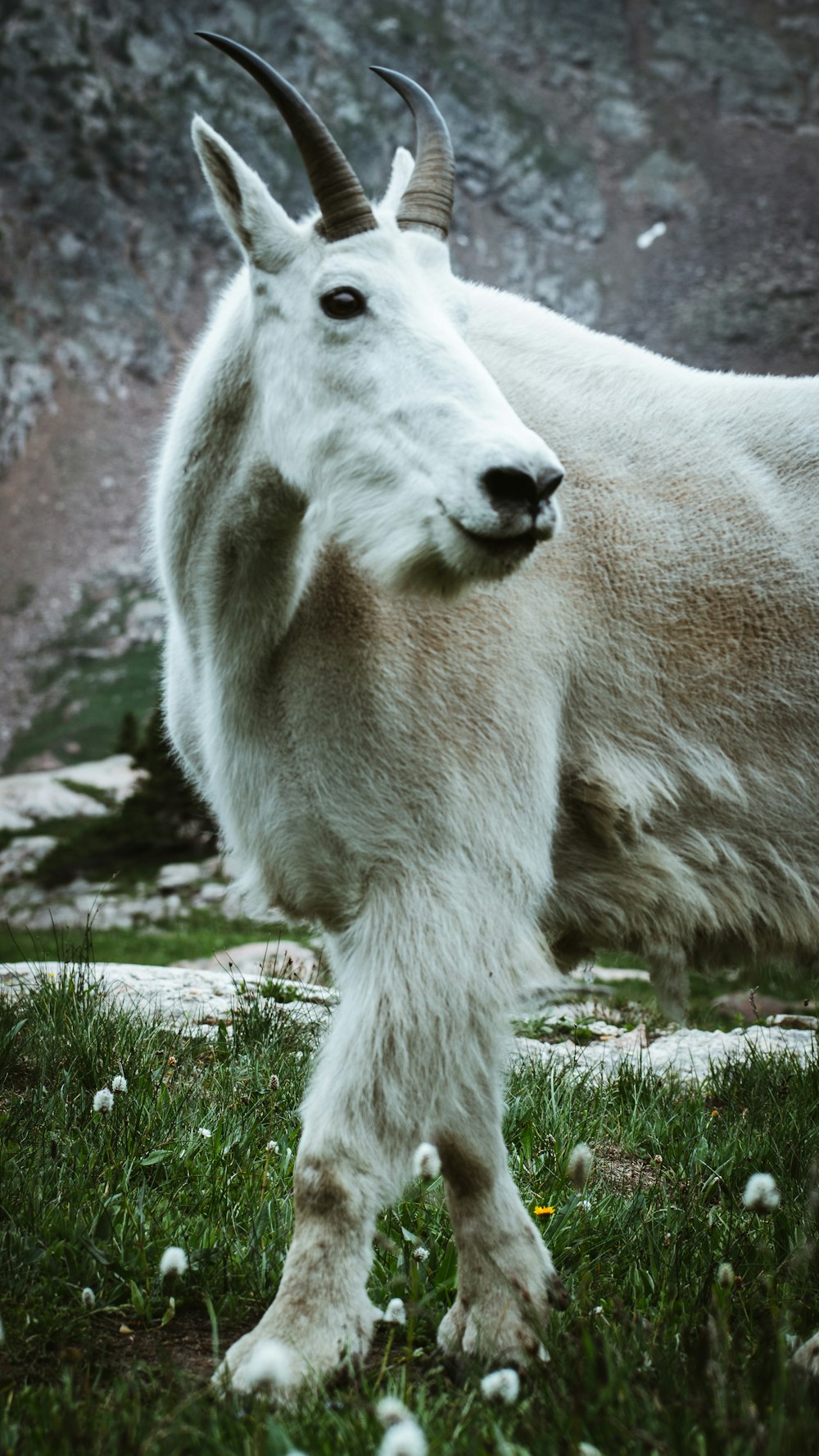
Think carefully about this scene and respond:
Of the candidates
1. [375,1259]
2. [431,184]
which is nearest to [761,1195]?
[375,1259]

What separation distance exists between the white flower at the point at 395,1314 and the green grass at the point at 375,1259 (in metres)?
0.04

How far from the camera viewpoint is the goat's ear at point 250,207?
3072mm

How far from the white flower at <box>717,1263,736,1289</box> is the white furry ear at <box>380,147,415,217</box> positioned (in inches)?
117

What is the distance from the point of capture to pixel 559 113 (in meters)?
102

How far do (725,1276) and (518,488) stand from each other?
1.94 m

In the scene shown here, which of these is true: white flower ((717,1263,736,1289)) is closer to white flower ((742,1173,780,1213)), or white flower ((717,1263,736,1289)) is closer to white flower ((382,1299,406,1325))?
white flower ((742,1173,780,1213))

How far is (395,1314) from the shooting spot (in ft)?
9.25

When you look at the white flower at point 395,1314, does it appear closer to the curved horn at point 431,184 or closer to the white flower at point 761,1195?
the white flower at point 761,1195

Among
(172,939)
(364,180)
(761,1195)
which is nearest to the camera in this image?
(761,1195)

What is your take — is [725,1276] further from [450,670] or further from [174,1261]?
[450,670]

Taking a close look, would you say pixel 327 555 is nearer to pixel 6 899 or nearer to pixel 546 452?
pixel 546 452

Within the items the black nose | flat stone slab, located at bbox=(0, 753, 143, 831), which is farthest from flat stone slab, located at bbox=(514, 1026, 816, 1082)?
flat stone slab, located at bbox=(0, 753, 143, 831)

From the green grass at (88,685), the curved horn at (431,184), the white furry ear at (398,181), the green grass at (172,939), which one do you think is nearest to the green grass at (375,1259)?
the curved horn at (431,184)

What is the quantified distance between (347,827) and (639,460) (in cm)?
151
